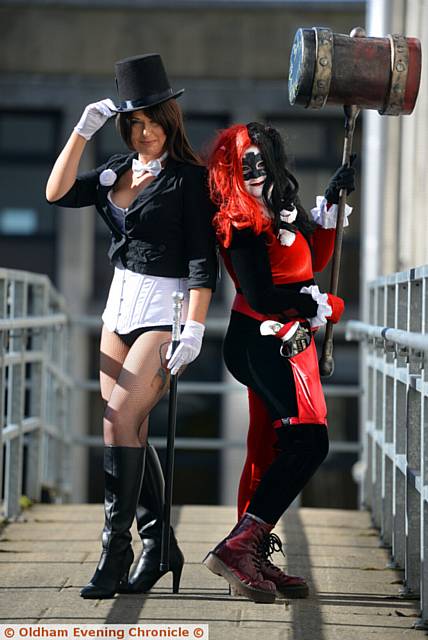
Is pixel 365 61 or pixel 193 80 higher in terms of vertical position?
pixel 193 80

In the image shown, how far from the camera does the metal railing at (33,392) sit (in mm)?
6079

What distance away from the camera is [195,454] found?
17.4m

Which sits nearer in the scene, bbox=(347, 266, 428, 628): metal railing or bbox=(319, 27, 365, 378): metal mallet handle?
bbox=(347, 266, 428, 628): metal railing

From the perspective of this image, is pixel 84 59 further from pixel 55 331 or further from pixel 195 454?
pixel 55 331

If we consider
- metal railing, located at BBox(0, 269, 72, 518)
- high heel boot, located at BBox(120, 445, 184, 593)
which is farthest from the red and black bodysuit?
metal railing, located at BBox(0, 269, 72, 518)

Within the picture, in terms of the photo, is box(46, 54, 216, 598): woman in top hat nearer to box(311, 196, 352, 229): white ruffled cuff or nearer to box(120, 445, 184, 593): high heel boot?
box(120, 445, 184, 593): high heel boot

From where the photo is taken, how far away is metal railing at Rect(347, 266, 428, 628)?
13.6ft

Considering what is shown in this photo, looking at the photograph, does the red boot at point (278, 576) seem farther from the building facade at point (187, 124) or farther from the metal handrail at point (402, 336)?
the building facade at point (187, 124)

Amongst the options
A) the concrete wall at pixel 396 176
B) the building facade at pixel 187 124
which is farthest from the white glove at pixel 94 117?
the building facade at pixel 187 124

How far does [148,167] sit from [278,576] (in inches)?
54.4

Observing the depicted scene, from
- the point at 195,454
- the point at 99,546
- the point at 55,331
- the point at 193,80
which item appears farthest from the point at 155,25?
the point at 99,546

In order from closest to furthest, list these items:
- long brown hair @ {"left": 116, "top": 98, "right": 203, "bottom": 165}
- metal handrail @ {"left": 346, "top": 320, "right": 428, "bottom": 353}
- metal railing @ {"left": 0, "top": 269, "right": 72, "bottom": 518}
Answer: metal handrail @ {"left": 346, "top": 320, "right": 428, "bottom": 353}
long brown hair @ {"left": 116, "top": 98, "right": 203, "bottom": 165}
metal railing @ {"left": 0, "top": 269, "right": 72, "bottom": 518}

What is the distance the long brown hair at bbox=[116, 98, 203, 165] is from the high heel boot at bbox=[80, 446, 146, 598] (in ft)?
3.12

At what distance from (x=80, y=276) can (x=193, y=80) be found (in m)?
2.92
